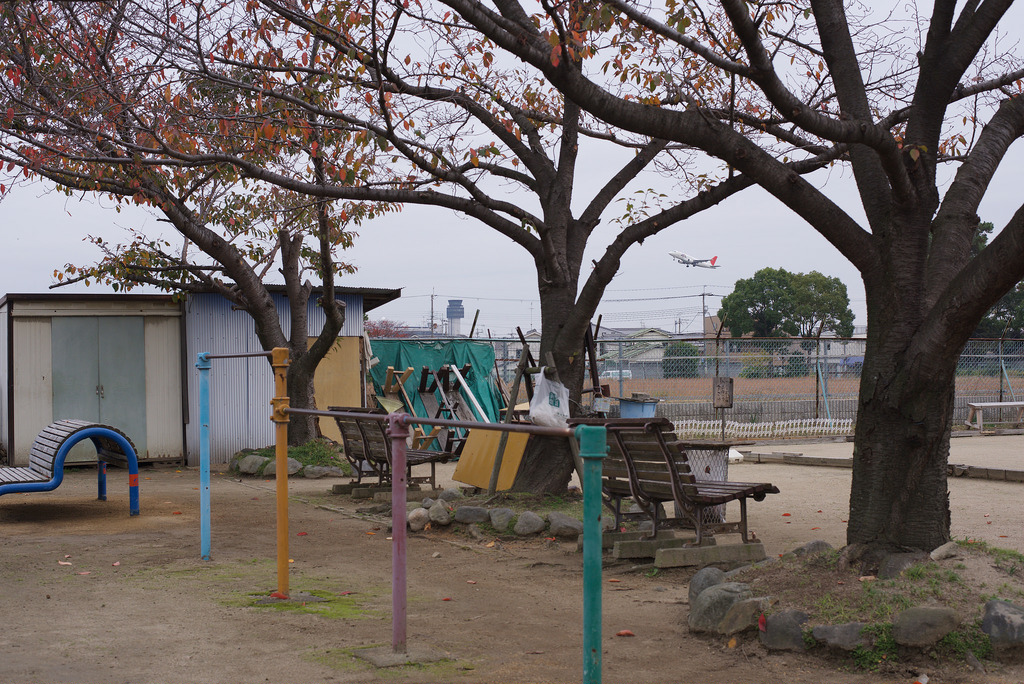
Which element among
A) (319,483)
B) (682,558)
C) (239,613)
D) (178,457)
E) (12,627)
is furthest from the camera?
(178,457)

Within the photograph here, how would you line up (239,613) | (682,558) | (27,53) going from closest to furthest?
1. (239,613)
2. (682,558)
3. (27,53)

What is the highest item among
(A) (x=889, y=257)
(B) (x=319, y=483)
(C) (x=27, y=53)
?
(C) (x=27, y=53)

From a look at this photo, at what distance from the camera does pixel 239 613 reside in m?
5.45

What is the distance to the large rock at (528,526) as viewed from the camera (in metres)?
8.12

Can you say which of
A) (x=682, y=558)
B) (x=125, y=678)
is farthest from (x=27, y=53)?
(x=682, y=558)

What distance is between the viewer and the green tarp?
18031 mm

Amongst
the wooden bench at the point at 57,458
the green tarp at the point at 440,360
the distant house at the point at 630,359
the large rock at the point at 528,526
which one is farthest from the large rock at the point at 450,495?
the green tarp at the point at 440,360

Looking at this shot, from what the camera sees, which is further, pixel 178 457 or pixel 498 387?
pixel 498 387

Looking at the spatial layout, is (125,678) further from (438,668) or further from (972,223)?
(972,223)

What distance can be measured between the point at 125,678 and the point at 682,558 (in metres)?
3.93

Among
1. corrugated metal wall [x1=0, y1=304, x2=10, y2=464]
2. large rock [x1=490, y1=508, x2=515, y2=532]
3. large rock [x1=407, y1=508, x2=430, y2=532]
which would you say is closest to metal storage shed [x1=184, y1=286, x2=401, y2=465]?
corrugated metal wall [x1=0, y1=304, x2=10, y2=464]

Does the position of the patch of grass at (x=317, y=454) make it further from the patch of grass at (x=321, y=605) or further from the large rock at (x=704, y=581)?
the large rock at (x=704, y=581)

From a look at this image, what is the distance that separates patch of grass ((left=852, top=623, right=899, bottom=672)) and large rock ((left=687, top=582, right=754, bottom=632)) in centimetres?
71

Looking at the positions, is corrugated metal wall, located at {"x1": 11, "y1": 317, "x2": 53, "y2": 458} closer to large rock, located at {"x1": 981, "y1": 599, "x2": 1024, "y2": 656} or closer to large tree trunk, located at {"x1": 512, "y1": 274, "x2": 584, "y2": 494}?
large tree trunk, located at {"x1": 512, "y1": 274, "x2": 584, "y2": 494}
